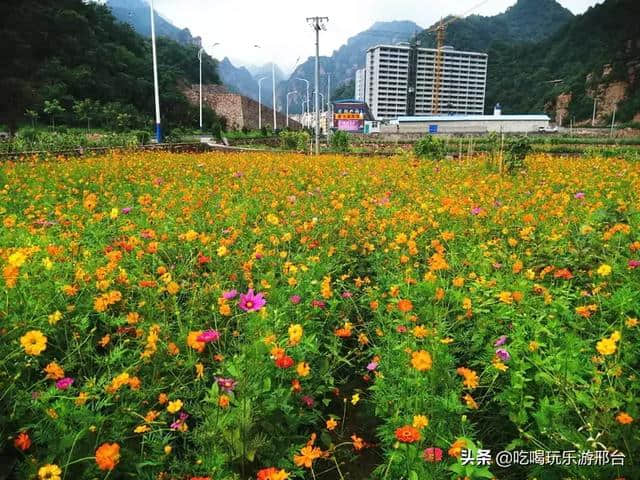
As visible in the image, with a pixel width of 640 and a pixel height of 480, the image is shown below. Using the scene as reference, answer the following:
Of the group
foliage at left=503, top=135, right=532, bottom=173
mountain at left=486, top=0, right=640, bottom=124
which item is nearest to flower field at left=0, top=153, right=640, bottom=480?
foliage at left=503, top=135, right=532, bottom=173

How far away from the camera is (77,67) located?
3612 cm

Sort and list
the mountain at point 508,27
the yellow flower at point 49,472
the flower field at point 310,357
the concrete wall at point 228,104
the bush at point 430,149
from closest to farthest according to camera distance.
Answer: the yellow flower at point 49,472 → the flower field at point 310,357 → the bush at point 430,149 → the concrete wall at point 228,104 → the mountain at point 508,27

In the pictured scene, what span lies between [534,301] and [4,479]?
2.05 m

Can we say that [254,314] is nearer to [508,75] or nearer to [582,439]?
[582,439]

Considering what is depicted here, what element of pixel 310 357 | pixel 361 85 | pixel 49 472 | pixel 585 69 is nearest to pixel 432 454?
pixel 310 357

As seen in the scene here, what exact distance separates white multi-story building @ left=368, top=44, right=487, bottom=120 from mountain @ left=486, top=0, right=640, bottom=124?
9.37 meters

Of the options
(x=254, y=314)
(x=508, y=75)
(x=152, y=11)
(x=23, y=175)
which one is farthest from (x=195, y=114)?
(x=508, y=75)

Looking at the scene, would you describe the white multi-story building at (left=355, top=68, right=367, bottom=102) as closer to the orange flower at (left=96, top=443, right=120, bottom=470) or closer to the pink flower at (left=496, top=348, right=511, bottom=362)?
the pink flower at (left=496, top=348, right=511, bottom=362)

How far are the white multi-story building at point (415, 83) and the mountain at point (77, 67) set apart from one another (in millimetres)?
57760

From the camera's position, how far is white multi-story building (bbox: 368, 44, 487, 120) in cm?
9469

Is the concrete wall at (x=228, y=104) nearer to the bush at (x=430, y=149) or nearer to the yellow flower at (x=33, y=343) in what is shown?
the bush at (x=430, y=149)

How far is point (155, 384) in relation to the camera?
1.69 m

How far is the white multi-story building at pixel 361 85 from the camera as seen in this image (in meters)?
101

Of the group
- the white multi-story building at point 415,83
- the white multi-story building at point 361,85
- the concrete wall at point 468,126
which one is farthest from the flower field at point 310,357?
the white multi-story building at point 361,85
